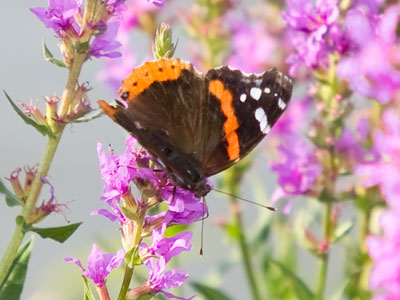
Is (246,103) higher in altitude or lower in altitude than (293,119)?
lower

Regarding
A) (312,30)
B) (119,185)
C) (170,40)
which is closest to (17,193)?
(119,185)

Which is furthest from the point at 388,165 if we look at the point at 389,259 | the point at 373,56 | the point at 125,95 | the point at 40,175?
the point at 40,175

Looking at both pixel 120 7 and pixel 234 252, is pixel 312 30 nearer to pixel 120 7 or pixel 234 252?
pixel 120 7

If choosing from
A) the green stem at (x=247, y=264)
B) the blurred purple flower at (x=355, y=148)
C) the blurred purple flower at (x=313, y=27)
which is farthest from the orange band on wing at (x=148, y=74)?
the green stem at (x=247, y=264)

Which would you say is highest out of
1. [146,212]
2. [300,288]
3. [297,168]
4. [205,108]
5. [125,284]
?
[297,168]

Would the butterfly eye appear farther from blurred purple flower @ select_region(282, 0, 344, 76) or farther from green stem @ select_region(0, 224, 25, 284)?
blurred purple flower @ select_region(282, 0, 344, 76)

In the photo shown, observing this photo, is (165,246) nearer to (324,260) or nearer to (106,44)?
(106,44)

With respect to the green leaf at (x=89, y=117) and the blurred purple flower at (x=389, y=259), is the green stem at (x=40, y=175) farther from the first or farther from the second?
the blurred purple flower at (x=389, y=259)
